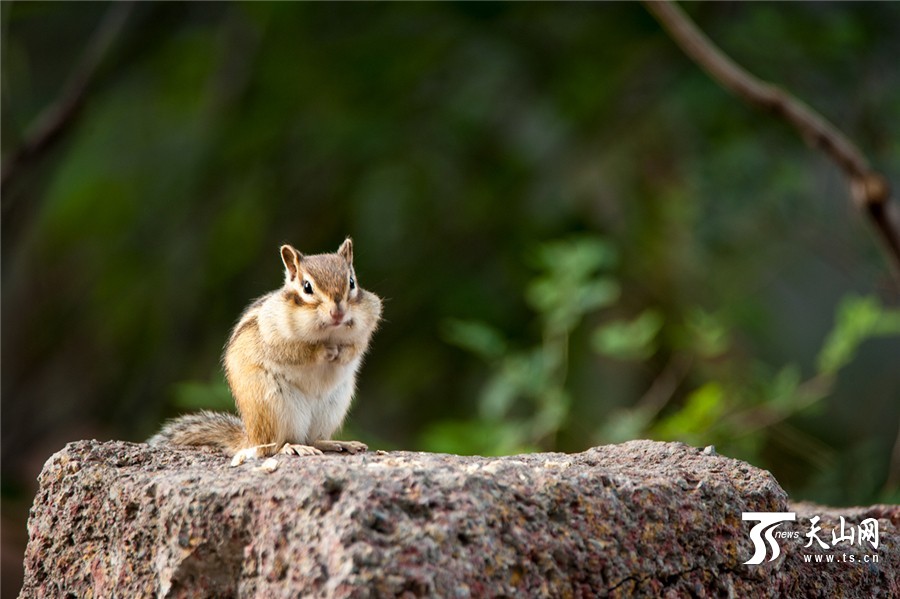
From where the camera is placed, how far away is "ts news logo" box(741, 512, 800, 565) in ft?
7.32

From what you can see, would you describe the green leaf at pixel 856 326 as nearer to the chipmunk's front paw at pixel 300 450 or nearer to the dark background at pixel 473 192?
the dark background at pixel 473 192

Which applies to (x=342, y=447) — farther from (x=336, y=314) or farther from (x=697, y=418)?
(x=697, y=418)

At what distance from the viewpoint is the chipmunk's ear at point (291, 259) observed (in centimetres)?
296

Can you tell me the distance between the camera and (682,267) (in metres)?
6.90

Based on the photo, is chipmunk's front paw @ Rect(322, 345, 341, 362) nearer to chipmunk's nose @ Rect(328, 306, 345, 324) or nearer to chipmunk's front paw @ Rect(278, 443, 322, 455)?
chipmunk's nose @ Rect(328, 306, 345, 324)

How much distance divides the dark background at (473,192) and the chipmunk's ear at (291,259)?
3301 mm

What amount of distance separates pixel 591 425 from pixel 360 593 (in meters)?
4.62

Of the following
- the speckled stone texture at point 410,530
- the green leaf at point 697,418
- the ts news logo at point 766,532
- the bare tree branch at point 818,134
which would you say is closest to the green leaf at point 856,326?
the bare tree branch at point 818,134

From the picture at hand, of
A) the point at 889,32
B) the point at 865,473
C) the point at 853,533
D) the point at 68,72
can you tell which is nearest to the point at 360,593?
the point at 853,533

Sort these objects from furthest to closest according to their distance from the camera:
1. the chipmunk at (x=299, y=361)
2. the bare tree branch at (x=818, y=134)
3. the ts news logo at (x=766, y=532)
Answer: the bare tree branch at (x=818, y=134) → the chipmunk at (x=299, y=361) → the ts news logo at (x=766, y=532)

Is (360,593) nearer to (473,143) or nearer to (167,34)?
(473,143)

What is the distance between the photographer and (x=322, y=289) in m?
2.86

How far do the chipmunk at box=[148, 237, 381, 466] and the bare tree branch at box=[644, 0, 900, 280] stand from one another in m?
2.15

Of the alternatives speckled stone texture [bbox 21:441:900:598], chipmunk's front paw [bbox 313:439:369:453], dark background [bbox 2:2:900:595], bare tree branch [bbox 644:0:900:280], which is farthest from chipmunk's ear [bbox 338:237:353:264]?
dark background [bbox 2:2:900:595]
